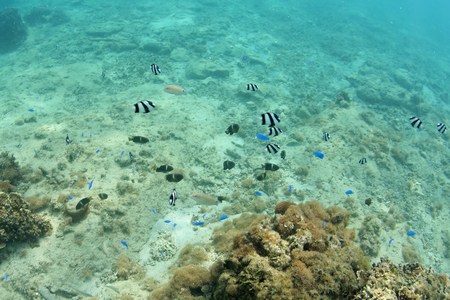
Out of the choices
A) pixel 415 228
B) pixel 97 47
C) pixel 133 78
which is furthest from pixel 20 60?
pixel 415 228

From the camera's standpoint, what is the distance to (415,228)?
12.8 metres

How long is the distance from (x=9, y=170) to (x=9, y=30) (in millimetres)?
22034

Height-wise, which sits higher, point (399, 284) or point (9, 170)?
point (399, 284)

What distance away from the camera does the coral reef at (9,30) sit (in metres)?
24.7

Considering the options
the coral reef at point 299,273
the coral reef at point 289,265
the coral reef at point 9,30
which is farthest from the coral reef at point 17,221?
the coral reef at point 9,30

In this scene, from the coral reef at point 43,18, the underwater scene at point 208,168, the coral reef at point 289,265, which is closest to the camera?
the coral reef at point 289,265

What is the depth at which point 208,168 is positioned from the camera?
41.3 feet

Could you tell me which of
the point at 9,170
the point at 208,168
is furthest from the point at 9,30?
the point at 208,168

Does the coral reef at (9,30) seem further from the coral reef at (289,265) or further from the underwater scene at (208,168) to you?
the coral reef at (289,265)

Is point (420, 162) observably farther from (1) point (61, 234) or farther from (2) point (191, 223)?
(1) point (61, 234)

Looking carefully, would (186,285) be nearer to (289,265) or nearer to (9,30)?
(289,265)

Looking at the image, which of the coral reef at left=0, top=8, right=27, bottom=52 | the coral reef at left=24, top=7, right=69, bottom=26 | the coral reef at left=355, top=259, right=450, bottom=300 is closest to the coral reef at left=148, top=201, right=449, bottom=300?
the coral reef at left=355, top=259, right=450, bottom=300

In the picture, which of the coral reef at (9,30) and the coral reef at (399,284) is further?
the coral reef at (9,30)

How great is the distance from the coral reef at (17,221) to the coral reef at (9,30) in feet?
77.2
